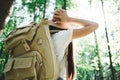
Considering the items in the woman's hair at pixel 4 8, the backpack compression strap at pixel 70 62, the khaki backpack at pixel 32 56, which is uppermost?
the woman's hair at pixel 4 8

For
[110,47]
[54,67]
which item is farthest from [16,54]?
[110,47]

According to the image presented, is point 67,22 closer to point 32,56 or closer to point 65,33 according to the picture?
point 65,33

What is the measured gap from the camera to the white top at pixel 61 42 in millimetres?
2516

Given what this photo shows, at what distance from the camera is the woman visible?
8.36 feet

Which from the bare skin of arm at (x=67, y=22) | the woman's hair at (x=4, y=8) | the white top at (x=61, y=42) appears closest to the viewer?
the woman's hair at (x=4, y=8)

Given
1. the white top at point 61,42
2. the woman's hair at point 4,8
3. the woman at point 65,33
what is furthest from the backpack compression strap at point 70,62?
the woman's hair at point 4,8

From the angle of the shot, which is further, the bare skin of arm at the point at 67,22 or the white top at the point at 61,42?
the bare skin of arm at the point at 67,22

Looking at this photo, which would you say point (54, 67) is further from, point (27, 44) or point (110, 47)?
point (110, 47)

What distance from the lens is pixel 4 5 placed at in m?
2.27

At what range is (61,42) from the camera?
258 centimetres

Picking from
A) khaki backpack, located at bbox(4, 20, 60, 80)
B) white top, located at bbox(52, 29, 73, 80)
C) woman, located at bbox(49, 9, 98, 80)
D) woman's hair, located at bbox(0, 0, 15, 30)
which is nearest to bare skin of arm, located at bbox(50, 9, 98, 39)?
woman, located at bbox(49, 9, 98, 80)

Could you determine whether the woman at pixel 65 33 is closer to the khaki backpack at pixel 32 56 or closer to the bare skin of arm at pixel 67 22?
the bare skin of arm at pixel 67 22

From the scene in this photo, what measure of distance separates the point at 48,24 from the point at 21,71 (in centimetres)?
58

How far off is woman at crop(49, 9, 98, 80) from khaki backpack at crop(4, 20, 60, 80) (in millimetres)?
139
